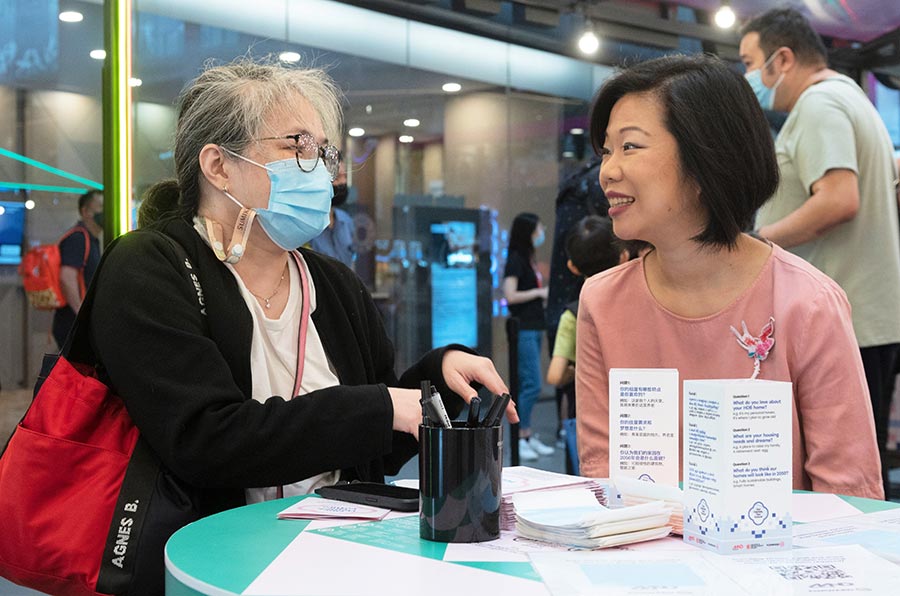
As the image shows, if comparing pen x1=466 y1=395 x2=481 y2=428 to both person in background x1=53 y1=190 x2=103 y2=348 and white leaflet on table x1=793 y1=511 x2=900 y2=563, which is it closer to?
white leaflet on table x1=793 y1=511 x2=900 y2=563

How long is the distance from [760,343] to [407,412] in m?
0.64

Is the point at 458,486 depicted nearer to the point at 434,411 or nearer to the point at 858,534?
the point at 434,411

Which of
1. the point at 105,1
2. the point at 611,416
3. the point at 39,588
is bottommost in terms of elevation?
the point at 39,588

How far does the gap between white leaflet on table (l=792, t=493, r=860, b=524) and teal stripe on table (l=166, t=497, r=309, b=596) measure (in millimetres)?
655

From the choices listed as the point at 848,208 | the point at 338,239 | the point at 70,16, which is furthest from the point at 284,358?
the point at 338,239

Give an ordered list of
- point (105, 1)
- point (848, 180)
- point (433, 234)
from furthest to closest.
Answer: point (433, 234) < point (105, 1) < point (848, 180)

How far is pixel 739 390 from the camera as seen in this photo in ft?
3.42

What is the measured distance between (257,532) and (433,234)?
6.27m

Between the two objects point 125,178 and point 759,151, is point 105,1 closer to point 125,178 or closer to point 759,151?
point 125,178

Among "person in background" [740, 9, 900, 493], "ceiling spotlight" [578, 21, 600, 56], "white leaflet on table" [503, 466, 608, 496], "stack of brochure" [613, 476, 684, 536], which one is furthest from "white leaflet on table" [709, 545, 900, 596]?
"ceiling spotlight" [578, 21, 600, 56]

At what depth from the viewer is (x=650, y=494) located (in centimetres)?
124

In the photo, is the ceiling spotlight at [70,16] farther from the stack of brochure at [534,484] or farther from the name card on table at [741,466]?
the name card on table at [741,466]

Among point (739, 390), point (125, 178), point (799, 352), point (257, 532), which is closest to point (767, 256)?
point (799, 352)

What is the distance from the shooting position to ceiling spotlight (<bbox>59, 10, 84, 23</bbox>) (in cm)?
475
